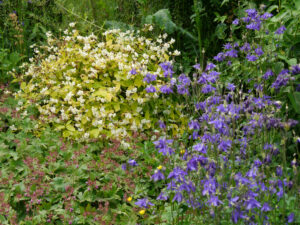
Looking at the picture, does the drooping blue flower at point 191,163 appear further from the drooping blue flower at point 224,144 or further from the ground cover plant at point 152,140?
the drooping blue flower at point 224,144

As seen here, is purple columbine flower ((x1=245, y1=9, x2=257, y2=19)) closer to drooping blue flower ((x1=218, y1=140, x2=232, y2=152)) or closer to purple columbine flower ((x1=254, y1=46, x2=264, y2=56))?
purple columbine flower ((x1=254, y1=46, x2=264, y2=56))

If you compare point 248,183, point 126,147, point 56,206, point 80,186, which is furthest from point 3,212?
point 248,183

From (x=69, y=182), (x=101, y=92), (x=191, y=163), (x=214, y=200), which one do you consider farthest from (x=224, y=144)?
(x=101, y=92)

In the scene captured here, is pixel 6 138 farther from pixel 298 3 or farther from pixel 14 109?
pixel 298 3

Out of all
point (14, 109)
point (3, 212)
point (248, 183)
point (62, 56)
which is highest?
point (62, 56)

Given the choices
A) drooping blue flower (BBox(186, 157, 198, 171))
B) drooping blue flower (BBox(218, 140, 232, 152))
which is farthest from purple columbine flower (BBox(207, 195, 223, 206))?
drooping blue flower (BBox(218, 140, 232, 152))

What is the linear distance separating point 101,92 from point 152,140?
0.75 metres

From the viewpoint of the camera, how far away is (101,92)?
382 centimetres

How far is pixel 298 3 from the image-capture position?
3.14m

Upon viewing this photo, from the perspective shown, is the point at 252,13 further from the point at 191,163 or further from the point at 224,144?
the point at 191,163

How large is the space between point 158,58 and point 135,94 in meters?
0.75

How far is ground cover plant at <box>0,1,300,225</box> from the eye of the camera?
2.11 metres

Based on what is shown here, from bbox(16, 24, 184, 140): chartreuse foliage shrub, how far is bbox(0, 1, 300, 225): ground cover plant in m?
0.01

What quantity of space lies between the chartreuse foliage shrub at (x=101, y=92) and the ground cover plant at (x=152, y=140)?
1 centimetres
